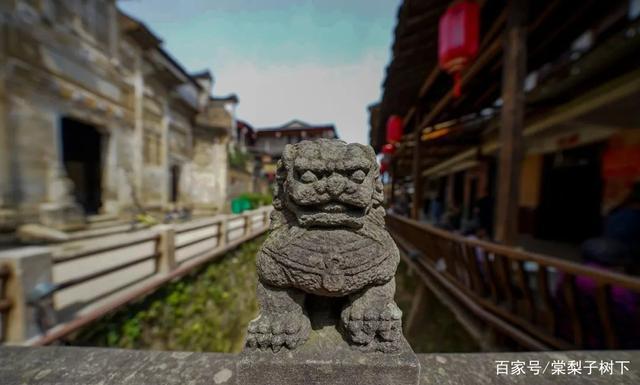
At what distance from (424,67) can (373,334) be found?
536cm

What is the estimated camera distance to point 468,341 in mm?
3432

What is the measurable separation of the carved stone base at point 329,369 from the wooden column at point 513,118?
2.60 meters

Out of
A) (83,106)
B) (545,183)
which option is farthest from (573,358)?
(83,106)

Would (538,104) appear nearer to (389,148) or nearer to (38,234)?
(389,148)

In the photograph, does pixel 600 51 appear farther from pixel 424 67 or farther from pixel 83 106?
pixel 83 106

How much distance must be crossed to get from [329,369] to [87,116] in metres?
9.11

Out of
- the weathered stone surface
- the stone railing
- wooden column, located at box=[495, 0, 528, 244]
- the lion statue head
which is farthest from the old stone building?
wooden column, located at box=[495, 0, 528, 244]

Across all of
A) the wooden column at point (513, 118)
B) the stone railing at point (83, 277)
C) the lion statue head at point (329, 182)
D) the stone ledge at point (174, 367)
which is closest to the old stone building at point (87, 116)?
the stone railing at point (83, 277)

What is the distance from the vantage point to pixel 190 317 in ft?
14.8

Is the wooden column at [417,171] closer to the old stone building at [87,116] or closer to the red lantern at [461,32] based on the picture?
the red lantern at [461,32]

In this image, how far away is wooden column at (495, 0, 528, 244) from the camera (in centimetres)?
294

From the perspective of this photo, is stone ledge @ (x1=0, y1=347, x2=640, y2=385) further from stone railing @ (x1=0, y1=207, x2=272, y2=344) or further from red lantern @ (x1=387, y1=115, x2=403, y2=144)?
red lantern @ (x1=387, y1=115, x2=403, y2=144)

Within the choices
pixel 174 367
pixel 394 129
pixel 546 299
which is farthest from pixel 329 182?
pixel 394 129

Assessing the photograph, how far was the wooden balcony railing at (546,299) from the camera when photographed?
1990 mm
